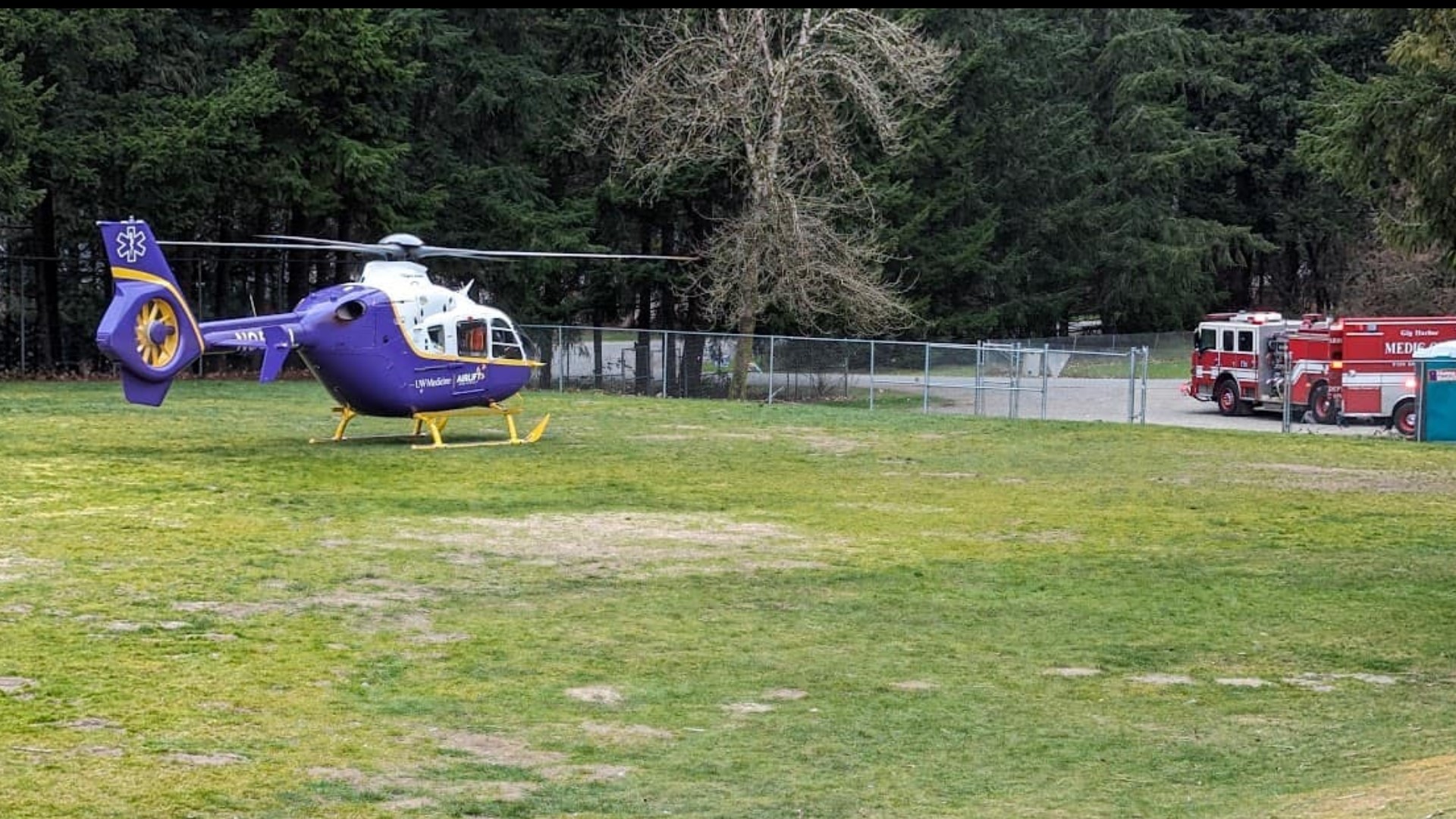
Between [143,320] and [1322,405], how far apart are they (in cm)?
2479

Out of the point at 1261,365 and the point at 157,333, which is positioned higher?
the point at 157,333

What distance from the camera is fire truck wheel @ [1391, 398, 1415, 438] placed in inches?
1416

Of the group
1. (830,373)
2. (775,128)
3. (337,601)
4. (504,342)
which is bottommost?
(337,601)

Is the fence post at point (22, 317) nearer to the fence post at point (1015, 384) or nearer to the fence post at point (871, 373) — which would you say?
the fence post at point (871, 373)

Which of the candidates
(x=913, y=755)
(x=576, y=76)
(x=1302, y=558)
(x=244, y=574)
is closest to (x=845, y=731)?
(x=913, y=755)

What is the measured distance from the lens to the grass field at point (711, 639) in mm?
9234

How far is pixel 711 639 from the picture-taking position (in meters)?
13.3

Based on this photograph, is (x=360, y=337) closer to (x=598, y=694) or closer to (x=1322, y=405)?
(x=598, y=694)

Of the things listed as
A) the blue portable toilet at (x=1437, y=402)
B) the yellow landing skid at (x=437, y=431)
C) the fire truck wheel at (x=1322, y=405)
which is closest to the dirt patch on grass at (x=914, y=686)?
the yellow landing skid at (x=437, y=431)

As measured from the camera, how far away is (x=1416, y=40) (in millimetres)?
20125

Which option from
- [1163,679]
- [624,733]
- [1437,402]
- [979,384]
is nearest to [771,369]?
[979,384]

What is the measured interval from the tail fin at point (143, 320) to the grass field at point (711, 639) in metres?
1.25

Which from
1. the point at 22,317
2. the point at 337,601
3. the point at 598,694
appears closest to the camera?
the point at 598,694

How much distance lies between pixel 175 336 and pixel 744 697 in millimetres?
15429
